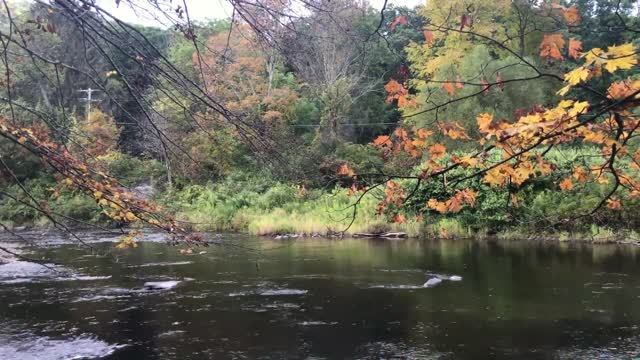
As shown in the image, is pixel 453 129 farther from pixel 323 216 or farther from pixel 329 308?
pixel 323 216

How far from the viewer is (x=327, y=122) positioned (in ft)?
81.3

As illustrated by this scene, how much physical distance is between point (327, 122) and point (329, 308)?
681 inches

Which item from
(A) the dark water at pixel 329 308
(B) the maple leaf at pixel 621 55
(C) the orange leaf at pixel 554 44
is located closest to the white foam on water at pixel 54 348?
(A) the dark water at pixel 329 308

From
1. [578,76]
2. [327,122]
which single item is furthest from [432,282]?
[327,122]

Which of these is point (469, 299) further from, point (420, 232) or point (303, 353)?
point (420, 232)

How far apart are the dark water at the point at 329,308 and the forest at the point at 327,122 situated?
4.42ft

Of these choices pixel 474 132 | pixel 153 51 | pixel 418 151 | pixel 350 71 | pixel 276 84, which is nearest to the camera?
pixel 153 51

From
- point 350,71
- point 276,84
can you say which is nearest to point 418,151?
point 276,84

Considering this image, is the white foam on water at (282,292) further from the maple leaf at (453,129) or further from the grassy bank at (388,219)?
the maple leaf at (453,129)

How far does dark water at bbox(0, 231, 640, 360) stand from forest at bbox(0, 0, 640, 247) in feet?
4.42

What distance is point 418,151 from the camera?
3.68 m

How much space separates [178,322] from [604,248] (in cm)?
1033

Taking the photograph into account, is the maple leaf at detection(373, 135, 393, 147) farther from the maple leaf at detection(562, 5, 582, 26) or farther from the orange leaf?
the maple leaf at detection(562, 5, 582, 26)

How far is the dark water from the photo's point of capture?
6234 millimetres
